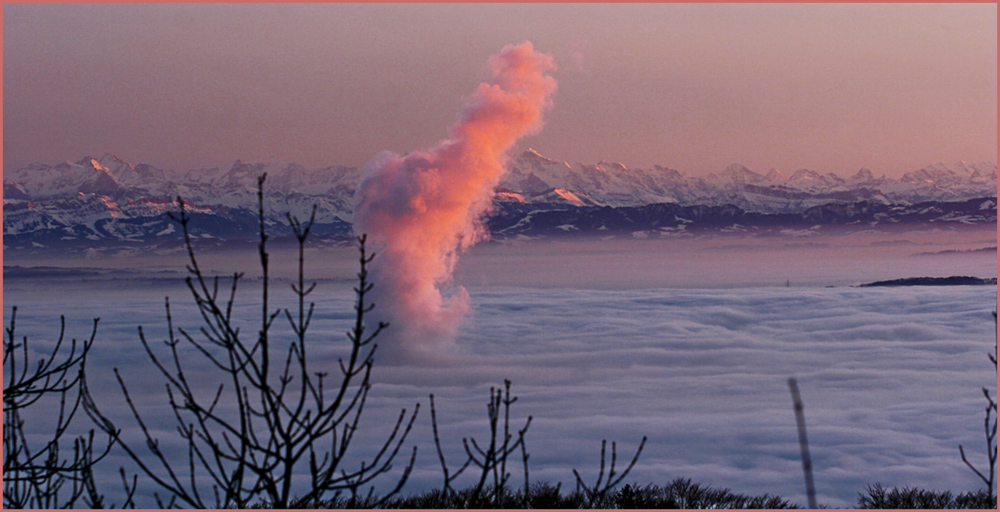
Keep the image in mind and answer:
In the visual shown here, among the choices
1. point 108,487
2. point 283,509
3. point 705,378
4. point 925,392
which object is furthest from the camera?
point 705,378

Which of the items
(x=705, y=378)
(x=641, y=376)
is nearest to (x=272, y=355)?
(x=641, y=376)

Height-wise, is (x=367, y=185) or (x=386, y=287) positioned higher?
(x=367, y=185)

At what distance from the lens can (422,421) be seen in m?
144

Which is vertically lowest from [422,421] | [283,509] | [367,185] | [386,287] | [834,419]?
[422,421]

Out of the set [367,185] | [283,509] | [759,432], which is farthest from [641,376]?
[283,509]

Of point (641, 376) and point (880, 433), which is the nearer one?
point (880, 433)

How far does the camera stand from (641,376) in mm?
179625

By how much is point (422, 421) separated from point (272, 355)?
59652 mm

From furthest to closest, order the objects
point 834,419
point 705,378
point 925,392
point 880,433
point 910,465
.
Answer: point 705,378
point 925,392
point 834,419
point 880,433
point 910,465

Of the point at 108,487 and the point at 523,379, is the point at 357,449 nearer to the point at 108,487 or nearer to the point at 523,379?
the point at 108,487

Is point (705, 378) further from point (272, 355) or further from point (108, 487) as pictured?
point (108, 487)

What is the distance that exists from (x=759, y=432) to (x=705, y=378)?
58608 millimetres

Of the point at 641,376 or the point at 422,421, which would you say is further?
the point at 641,376

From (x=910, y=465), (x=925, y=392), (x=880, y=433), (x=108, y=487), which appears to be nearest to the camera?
(x=108, y=487)
